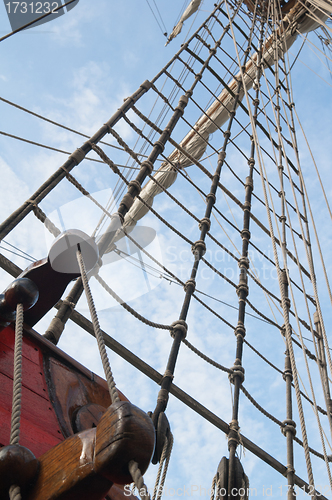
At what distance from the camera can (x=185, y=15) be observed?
9.20m

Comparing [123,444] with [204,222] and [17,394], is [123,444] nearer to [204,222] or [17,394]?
[17,394]

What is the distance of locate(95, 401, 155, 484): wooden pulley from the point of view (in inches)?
27.8

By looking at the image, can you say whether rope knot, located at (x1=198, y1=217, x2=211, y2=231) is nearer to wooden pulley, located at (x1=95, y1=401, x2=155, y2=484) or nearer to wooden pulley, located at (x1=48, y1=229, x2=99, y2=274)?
wooden pulley, located at (x1=48, y1=229, x2=99, y2=274)

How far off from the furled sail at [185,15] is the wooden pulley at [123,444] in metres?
9.54

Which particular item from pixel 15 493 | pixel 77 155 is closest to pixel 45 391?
pixel 15 493

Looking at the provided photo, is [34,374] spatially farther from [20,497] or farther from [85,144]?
[85,144]

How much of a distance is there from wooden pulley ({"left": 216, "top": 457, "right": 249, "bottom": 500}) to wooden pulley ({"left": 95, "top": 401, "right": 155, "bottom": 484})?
43.3 inches

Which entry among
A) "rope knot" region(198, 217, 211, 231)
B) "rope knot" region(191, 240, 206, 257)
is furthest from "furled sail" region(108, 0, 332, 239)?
"rope knot" region(191, 240, 206, 257)

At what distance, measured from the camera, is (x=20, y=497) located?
743mm

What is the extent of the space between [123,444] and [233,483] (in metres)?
1.21

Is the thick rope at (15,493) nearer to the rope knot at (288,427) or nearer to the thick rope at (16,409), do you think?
the thick rope at (16,409)

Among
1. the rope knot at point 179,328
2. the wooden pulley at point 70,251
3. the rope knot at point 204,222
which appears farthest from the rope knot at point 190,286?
the wooden pulley at point 70,251

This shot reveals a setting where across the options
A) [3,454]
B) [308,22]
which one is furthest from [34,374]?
[308,22]

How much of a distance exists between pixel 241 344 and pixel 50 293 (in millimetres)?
1562
